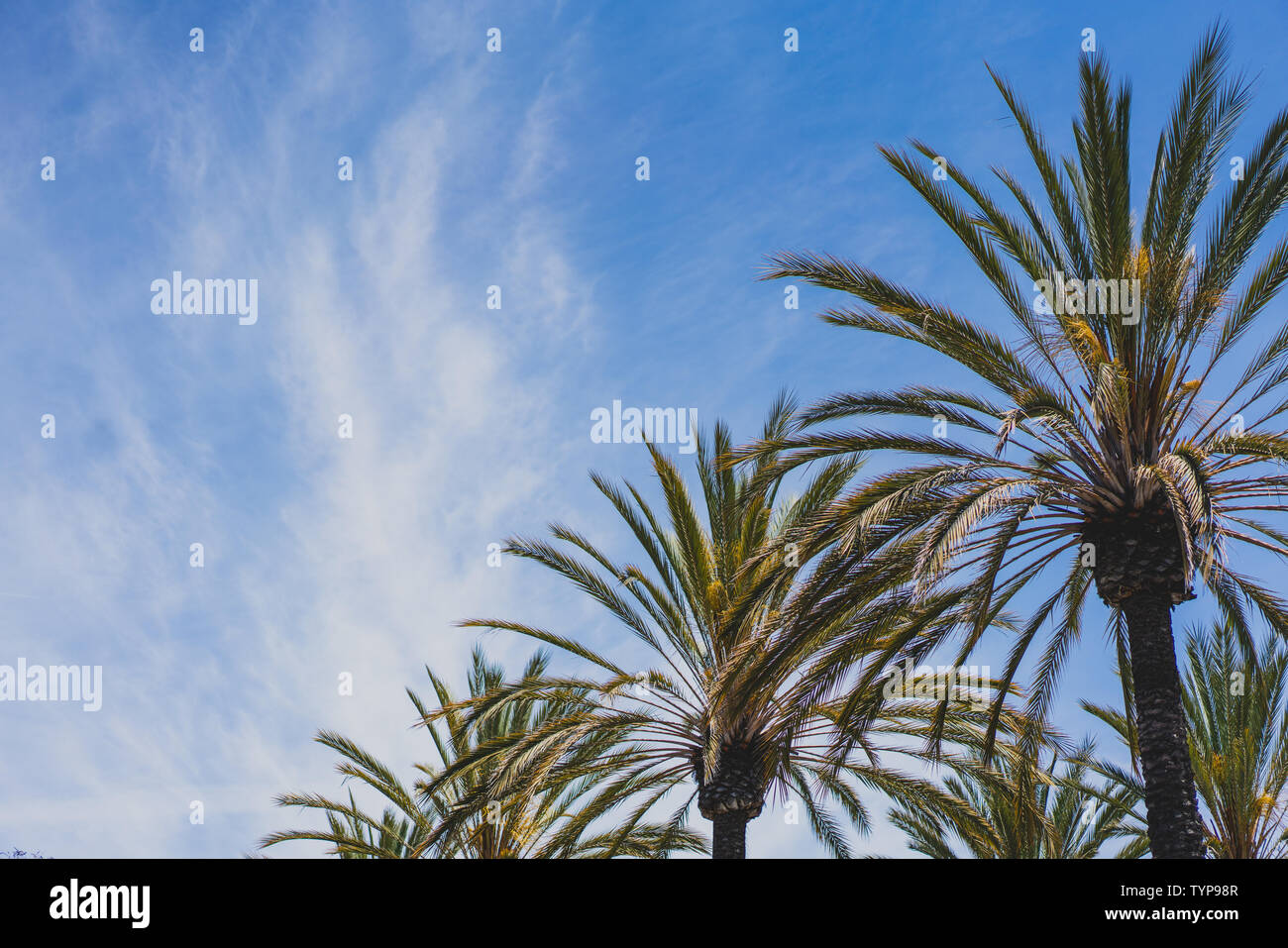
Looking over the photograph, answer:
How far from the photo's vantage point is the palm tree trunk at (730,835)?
13.9m

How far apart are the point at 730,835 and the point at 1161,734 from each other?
19.8 feet

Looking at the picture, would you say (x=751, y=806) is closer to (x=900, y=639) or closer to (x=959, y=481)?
(x=900, y=639)

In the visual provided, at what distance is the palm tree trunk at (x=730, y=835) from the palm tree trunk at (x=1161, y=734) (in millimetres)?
5585

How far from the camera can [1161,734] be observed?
977 centimetres

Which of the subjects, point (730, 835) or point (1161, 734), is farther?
point (730, 835)

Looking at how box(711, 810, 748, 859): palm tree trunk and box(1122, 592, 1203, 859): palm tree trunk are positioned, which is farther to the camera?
box(711, 810, 748, 859): palm tree trunk

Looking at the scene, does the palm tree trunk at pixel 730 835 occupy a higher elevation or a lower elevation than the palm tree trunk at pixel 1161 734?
lower

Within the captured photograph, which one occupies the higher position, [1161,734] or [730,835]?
[1161,734]

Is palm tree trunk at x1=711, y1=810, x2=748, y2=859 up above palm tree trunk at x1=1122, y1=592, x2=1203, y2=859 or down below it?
below

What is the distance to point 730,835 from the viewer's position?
13992mm

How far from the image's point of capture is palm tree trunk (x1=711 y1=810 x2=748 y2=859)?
13.9 meters

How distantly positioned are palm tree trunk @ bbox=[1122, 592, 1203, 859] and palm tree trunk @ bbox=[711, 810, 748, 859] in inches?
220
